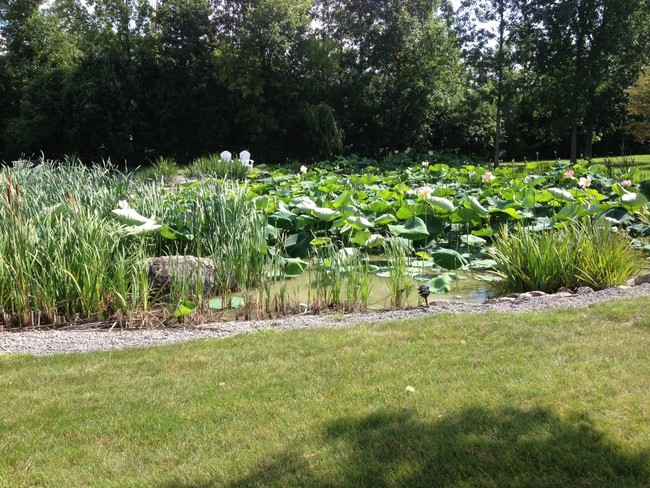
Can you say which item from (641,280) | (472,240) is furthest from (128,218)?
(641,280)

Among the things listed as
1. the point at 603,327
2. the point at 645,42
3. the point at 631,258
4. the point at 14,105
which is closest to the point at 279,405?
the point at 603,327

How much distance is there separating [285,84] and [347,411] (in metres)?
25.6

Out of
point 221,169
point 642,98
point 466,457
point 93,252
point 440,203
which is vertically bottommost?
point 466,457

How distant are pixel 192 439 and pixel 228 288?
3612 mm

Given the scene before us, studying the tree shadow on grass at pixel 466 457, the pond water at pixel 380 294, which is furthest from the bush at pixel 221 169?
the tree shadow on grass at pixel 466 457

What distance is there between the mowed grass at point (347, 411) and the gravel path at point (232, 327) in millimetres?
358

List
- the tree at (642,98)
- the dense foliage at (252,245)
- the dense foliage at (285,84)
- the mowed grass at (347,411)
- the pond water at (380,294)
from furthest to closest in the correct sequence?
the dense foliage at (285,84)
the tree at (642,98)
the pond water at (380,294)
the dense foliage at (252,245)
the mowed grass at (347,411)

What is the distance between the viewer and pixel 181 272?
627 centimetres

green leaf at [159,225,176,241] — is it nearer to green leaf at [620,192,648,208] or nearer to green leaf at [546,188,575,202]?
green leaf at [546,188,575,202]

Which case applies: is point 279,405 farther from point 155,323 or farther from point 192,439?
point 155,323

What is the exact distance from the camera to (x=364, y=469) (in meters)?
2.65

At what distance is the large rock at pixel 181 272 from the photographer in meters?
6.03

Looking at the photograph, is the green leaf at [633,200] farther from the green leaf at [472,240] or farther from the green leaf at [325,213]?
the green leaf at [325,213]

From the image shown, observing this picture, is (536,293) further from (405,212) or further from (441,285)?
(405,212)
